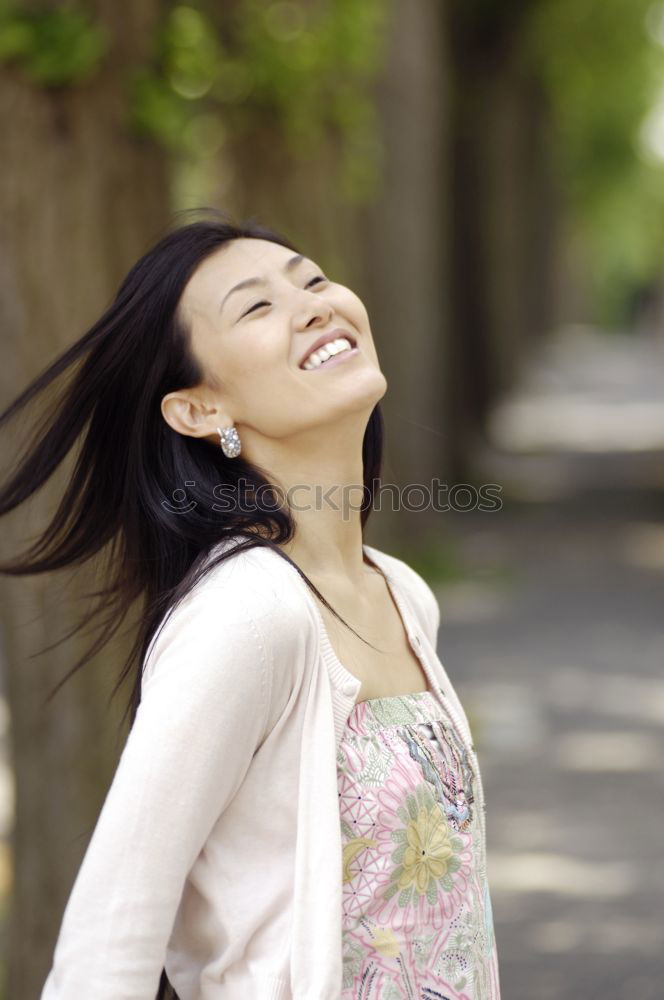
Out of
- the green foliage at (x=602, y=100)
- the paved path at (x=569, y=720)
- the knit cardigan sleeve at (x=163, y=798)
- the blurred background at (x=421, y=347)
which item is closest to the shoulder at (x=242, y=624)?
the knit cardigan sleeve at (x=163, y=798)

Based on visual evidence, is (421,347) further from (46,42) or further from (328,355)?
(328,355)

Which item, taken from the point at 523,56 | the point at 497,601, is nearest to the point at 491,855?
the point at 497,601

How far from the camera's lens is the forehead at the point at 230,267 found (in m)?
2.22

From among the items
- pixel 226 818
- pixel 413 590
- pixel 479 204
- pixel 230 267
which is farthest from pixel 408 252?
pixel 226 818

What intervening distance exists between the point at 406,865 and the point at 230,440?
66cm

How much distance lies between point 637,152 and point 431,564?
74.6ft

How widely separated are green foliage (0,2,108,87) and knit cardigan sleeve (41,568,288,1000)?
2.45 meters

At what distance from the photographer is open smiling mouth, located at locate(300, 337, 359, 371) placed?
2.22 meters

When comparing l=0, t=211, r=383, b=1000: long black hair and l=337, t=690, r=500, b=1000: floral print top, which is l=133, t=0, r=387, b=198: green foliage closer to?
l=0, t=211, r=383, b=1000: long black hair

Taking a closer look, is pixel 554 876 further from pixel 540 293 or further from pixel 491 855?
pixel 540 293

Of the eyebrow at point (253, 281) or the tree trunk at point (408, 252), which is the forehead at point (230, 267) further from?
the tree trunk at point (408, 252)

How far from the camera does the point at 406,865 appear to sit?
207 cm

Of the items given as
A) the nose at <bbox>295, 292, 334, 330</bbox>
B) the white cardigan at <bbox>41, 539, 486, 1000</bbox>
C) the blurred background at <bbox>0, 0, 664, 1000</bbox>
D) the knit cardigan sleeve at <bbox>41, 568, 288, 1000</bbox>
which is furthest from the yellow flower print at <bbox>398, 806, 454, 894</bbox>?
the blurred background at <bbox>0, 0, 664, 1000</bbox>

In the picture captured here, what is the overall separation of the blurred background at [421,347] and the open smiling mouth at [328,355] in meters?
1.40
